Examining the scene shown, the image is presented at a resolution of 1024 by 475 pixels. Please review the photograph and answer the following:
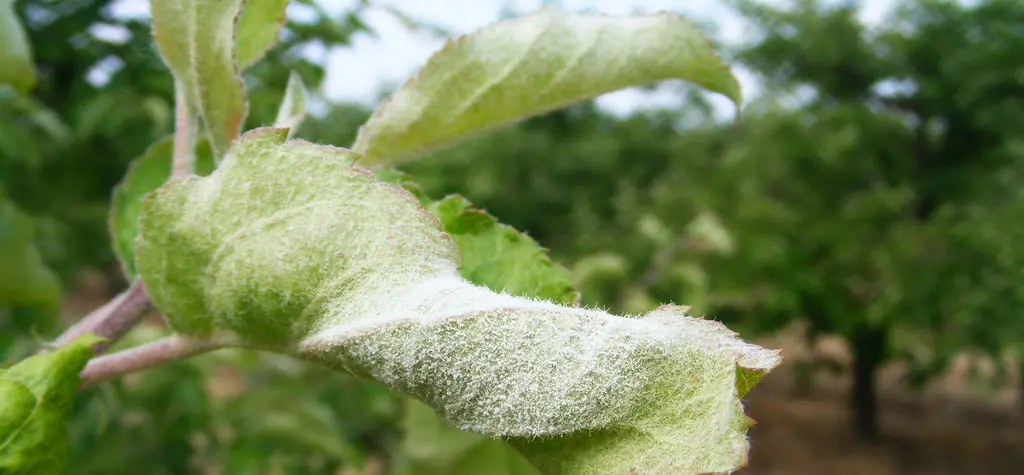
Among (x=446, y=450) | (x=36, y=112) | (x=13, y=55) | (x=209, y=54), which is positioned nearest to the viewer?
(x=209, y=54)

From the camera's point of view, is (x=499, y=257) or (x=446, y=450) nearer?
(x=499, y=257)

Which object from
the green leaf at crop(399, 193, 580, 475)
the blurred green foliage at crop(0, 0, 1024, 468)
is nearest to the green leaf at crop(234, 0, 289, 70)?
the green leaf at crop(399, 193, 580, 475)

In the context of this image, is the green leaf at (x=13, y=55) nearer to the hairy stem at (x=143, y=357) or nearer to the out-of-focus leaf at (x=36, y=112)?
the hairy stem at (x=143, y=357)

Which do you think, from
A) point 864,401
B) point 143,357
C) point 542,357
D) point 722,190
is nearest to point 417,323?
point 542,357

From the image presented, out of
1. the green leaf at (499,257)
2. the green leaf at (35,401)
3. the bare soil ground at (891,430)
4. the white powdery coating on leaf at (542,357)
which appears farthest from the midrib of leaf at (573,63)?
the bare soil ground at (891,430)

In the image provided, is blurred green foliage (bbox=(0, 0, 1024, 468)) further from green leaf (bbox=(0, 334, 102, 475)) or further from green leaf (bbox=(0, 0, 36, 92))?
green leaf (bbox=(0, 334, 102, 475))

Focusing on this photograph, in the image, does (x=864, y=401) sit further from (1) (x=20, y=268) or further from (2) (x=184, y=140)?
(2) (x=184, y=140)

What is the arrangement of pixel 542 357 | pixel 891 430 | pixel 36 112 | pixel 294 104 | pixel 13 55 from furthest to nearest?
pixel 891 430, pixel 36 112, pixel 13 55, pixel 294 104, pixel 542 357
